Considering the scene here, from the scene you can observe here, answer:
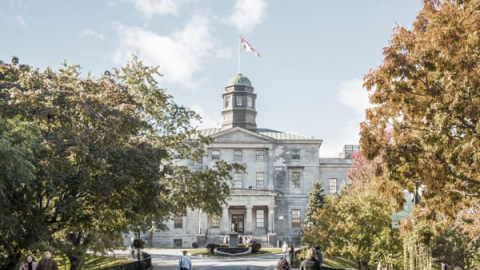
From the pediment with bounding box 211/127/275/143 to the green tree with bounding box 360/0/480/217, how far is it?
2172 inches

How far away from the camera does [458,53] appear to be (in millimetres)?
15398

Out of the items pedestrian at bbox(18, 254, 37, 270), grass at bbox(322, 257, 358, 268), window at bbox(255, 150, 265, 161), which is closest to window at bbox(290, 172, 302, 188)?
window at bbox(255, 150, 265, 161)

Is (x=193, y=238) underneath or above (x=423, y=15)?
underneath

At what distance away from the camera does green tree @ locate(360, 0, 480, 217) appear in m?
15.4

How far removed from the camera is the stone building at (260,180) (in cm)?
7012

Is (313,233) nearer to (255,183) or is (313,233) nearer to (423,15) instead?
(423,15)

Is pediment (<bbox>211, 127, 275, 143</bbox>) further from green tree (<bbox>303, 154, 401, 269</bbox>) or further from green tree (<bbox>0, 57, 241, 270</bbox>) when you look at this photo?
green tree (<bbox>0, 57, 241, 270</bbox>)

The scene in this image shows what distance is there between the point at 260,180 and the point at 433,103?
190 feet

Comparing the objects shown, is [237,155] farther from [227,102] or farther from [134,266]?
[134,266]

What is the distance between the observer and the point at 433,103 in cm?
1612

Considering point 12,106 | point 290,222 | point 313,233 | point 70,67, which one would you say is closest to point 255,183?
point 290,222

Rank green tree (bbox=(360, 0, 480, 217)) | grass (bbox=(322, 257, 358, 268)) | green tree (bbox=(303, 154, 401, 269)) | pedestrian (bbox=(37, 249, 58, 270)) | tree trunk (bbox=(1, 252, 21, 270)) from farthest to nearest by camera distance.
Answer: grass (bbox=(322, 257, 358, 268))
green tree (bbox=(303, 154, 401, 269))
tree trunk (bbox=(1, 252, 21, 270))
pedestrian (bbox=(37, 249, 58, 270))
green tree (bbox=(360, 0, 480, 217))

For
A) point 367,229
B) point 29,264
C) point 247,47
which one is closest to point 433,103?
point 29,264

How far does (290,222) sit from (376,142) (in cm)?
5655
